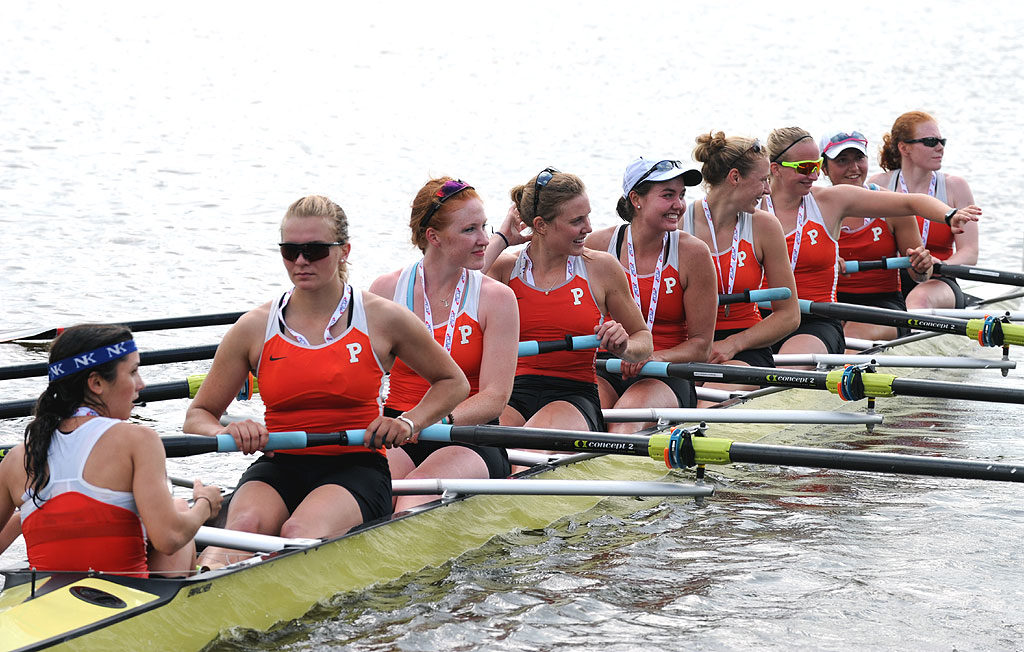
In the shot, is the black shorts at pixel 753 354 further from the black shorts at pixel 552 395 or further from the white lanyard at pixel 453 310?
the white lanyard at pixel 453 310

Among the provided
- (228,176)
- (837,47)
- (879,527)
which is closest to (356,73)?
(228,176)

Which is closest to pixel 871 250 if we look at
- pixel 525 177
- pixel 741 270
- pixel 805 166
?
pixel 805 166

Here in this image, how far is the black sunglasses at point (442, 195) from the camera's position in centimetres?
516

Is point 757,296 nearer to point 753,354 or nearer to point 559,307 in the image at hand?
point 753,354

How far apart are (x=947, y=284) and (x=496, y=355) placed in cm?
545

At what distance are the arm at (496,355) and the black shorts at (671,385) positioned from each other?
1.41 meters

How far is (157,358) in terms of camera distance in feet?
21.7

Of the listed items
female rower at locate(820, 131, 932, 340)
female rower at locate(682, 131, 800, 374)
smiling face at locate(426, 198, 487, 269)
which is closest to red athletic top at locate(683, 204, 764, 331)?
female rower at locate(682, 131, 800, 374)

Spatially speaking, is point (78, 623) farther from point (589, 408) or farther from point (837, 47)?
point (837, 47)

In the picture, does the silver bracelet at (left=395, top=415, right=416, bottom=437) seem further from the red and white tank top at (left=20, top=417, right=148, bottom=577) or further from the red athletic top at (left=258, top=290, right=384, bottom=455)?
the red and white tank top at (left=20, top=417, right=148, bottom=577)

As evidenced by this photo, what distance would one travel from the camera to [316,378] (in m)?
4.48

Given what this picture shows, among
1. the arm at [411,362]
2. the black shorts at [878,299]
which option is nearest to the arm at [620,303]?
the arm at [411,362]

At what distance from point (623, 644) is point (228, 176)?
14.0m

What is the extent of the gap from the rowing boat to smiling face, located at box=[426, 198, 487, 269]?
936mm
